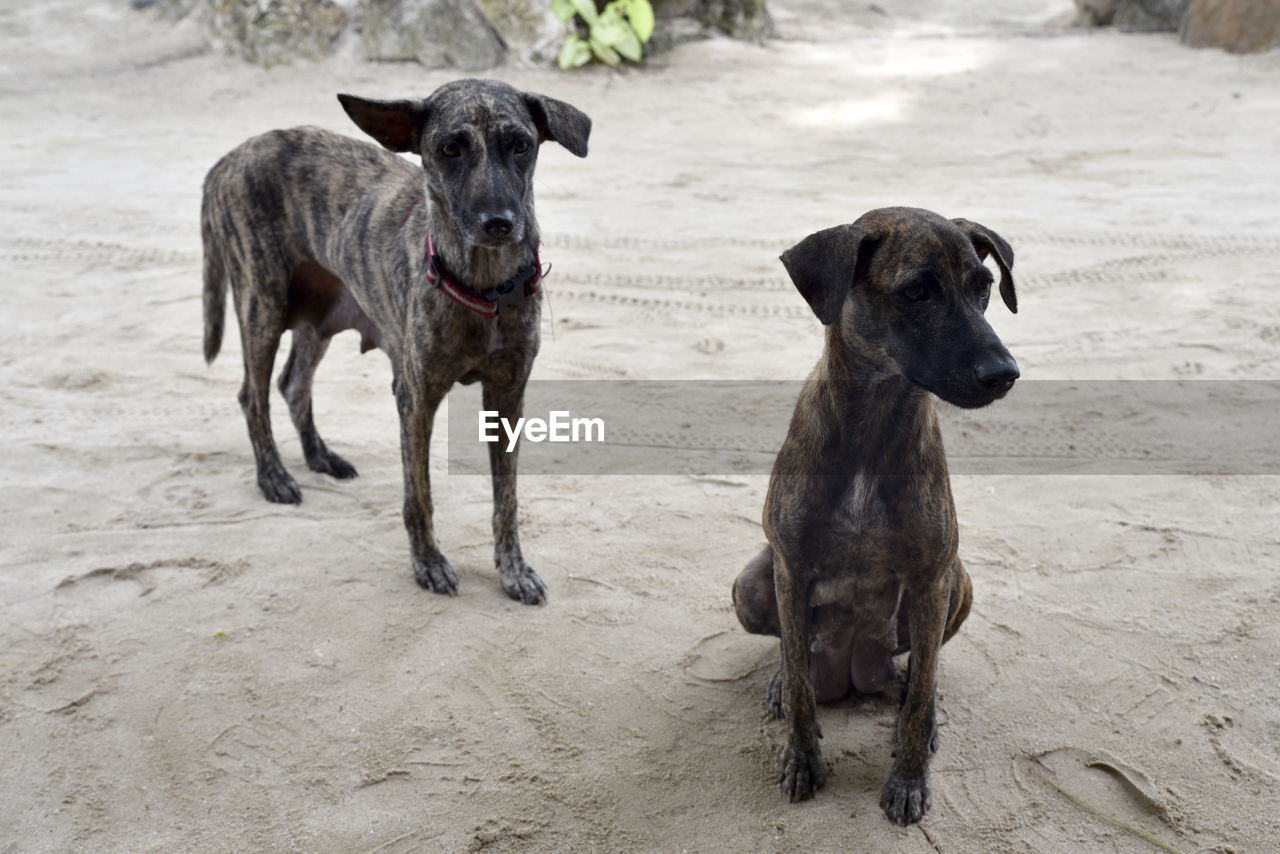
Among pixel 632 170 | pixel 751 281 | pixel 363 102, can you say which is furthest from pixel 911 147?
pixel 363 102

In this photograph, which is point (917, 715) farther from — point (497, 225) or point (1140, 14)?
point (1140, 14)

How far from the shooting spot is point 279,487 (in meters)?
4.64

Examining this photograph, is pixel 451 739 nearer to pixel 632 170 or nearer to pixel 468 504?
pixel 468 504

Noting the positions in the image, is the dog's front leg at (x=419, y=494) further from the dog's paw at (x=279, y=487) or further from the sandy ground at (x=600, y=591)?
the dog's paw at (x=279, y=487)

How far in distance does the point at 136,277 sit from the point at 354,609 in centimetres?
390

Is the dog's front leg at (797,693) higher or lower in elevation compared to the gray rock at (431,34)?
lower

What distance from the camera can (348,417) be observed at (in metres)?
5.44

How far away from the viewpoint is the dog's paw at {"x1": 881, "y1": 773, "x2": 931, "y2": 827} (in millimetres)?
2934

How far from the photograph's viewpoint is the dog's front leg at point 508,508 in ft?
12.9

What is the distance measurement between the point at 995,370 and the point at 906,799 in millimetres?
1152

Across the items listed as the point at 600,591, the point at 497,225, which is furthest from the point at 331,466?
the point at 497,225
